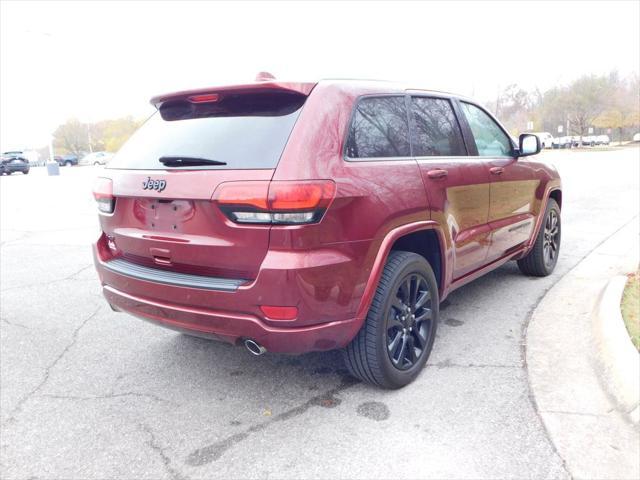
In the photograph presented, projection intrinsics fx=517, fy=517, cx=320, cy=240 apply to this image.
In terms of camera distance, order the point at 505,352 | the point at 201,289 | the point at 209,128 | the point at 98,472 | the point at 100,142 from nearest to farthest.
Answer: the point at 98,472, the point at 201,289, the point at 209,128, the point at 505,352, the point at 100,142

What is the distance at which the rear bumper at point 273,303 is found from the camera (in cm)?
250

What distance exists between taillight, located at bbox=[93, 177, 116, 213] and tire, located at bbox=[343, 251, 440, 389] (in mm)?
1682

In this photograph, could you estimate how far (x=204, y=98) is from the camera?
2.94 m

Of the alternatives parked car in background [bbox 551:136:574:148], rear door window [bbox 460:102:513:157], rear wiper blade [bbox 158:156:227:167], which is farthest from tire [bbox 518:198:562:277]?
parked car in background [bbox 551:136:574:148]

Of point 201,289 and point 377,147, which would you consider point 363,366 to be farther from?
point 377,147

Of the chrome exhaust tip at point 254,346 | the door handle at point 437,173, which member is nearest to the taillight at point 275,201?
the chrome exhaust tip at point 254,346

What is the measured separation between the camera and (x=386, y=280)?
2957 mm

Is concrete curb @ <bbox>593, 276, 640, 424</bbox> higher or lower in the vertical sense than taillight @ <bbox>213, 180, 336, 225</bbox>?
lower

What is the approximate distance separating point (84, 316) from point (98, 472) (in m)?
2.45

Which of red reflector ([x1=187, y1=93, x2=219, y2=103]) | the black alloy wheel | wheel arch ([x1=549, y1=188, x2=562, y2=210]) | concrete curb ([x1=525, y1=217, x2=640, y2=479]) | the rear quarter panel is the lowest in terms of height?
concrete curb ([x1=525, y1=217, x2=640, y2=479])

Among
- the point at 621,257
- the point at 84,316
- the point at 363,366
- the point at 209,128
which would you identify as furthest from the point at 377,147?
the point at 621,257

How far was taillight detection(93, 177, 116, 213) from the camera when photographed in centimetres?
315

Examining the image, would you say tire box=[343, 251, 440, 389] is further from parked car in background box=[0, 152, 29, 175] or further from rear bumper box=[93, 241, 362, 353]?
parked car in background box=[0, 152, 29, 175]

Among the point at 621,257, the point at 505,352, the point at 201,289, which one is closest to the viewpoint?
the point at 201,289
